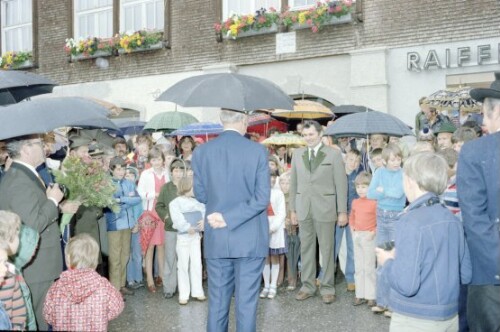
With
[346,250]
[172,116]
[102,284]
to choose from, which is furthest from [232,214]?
[172,116]

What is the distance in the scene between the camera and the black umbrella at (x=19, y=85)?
598 cm

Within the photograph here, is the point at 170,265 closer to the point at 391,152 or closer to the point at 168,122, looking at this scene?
the point at 391,152

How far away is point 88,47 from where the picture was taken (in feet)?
55.2

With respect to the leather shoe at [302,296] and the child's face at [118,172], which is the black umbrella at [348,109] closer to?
the leather shoe at [302,296]

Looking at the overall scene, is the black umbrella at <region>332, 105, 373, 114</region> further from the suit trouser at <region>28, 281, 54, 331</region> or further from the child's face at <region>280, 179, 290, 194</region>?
the suit trouser at <region>28, 281, 54, 331</region>

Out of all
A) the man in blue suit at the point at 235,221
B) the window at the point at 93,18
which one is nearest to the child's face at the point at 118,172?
the man in blue suit at the point at 235,221

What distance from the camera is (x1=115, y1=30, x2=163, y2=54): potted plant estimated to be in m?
15.8

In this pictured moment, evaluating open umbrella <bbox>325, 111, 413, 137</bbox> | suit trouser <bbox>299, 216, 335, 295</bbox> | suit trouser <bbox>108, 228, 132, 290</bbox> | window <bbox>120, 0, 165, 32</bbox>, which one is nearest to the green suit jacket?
suit trouser <bbox>299, 216, 335, 295</bbox>

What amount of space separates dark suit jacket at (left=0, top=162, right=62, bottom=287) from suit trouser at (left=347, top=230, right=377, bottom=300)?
148 inches

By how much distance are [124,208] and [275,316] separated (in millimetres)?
2430

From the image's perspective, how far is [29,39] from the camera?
1888 centimetres

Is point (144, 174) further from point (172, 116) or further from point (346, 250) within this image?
point (172, 116)

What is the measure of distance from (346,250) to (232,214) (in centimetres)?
370

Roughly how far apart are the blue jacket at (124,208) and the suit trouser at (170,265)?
22.1 inches
